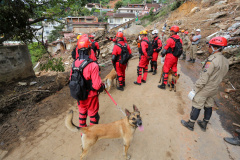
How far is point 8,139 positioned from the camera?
3.22 metres

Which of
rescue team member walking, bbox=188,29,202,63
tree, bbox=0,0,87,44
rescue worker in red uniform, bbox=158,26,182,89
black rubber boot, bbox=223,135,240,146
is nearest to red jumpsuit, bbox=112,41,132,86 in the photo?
rescue worker in red uniform, bbox=158,26,182,89

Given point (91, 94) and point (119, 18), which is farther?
point (119, 18)

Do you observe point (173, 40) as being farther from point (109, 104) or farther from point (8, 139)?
point (8, 139)

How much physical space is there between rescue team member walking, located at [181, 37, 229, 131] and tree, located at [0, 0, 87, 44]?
6.03 m

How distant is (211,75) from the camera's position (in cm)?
298

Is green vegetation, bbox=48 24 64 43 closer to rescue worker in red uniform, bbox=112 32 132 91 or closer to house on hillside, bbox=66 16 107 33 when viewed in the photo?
house on hillside, bbox=66 16 107 33

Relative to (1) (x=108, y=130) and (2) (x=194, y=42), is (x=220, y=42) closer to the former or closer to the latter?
(1) (x=108, y=130)

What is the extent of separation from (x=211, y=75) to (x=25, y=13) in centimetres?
724

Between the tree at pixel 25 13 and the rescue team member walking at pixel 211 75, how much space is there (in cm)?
603

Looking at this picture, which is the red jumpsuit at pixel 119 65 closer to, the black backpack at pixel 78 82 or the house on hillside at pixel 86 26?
the black backpack at pixel 78 82

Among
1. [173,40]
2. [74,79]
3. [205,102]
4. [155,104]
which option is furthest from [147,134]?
[173,40]

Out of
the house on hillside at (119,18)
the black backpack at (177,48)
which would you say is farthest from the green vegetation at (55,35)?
the black backpack at (177,48)

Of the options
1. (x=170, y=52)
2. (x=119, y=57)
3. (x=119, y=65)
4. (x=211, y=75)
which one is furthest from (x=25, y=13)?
(x=211, y=75)

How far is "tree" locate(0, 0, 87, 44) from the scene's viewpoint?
4.79 metres
